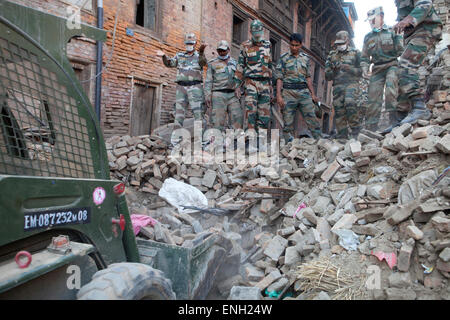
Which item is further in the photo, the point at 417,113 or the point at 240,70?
the point at 240,70

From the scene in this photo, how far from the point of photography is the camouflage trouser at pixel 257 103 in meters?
7.26

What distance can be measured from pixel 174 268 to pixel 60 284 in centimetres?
117

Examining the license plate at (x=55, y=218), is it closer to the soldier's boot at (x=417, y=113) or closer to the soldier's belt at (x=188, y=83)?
the soldier's boot at (x=417, y=113)

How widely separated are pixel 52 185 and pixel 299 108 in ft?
21.5

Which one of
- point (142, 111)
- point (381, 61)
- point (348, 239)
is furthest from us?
point (142, 111)

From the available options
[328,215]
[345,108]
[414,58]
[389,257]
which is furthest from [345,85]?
[389,257]

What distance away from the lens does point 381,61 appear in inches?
237

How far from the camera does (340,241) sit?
324 cm

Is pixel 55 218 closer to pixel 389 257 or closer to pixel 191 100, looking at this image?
pixel 389 257

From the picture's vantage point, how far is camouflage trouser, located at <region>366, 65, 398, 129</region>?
228 inches

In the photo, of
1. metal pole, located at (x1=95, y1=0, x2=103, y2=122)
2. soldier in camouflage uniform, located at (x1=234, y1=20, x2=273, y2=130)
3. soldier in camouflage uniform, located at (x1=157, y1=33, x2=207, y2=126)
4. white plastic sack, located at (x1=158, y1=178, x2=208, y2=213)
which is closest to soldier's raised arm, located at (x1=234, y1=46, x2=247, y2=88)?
soldier in camouflage uniform, located at (x1=234, y1=20, x2=273, y2=130)

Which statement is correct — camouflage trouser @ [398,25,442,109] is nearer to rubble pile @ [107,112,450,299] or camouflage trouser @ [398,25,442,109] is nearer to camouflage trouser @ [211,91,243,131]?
rubble pile @ [107,112,450,299]

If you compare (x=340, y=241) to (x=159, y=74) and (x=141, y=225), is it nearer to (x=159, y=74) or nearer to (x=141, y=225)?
(x=141, y=225)

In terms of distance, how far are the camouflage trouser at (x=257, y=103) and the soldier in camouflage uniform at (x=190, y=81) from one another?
4.07 ft
